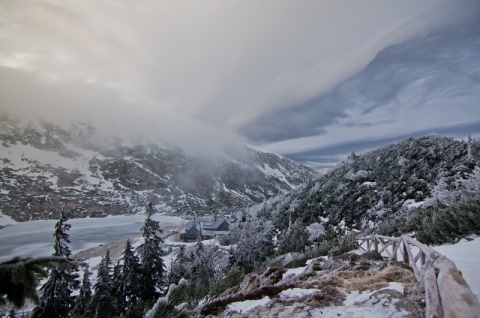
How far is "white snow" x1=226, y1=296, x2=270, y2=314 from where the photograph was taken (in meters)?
6.29

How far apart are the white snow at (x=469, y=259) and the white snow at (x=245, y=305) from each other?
4.33 meters

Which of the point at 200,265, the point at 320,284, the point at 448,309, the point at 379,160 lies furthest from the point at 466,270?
the point at 379,160

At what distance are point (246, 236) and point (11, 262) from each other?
35081 mm

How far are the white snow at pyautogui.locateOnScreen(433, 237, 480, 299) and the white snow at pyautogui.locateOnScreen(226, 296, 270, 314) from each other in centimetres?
433

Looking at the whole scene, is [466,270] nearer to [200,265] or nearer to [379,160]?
[200,265]

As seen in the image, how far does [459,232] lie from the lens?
397 inches

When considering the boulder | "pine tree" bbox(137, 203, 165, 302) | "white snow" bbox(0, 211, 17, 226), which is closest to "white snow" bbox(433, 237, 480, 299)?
the boulder

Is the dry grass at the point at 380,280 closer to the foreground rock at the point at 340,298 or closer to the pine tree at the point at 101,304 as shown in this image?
the foreground rock at the point at 340,298

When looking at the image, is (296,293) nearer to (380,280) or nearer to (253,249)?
(380,280)

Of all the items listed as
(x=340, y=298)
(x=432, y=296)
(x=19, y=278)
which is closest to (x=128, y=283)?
(x=340, y=298)

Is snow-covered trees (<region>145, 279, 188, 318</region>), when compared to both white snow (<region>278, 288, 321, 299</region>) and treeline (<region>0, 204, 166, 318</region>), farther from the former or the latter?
treeline (<region>0, 204, 166, 318</region>)

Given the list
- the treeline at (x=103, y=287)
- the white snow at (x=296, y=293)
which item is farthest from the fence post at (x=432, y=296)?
the treeline at (x=103, y=287)

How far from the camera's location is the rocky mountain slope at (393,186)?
71.1 feet

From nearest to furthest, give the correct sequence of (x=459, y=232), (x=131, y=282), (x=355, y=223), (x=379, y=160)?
1. (x=459, y=232)
2. (x=131, y=282)
3. (x=355, y=223)
4. (x=379, y=160)
